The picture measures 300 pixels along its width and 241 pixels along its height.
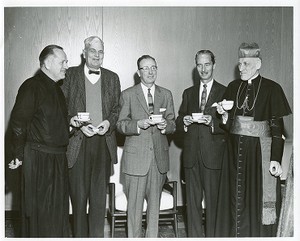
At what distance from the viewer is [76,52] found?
162 inches

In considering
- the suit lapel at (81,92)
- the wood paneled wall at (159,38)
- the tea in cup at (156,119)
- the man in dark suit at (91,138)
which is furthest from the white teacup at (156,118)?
the wood paneled wall at (159,38)

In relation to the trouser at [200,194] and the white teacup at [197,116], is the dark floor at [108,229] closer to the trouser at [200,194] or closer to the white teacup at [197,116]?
the trouser at [200,194]

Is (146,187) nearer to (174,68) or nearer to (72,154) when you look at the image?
(72,154)

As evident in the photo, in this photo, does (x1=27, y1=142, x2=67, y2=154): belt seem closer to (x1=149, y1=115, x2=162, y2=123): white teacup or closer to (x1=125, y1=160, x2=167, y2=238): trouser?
(x1=125, y1=160, x2=167, y2=238): trouser

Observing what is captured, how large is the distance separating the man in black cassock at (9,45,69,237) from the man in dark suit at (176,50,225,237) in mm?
1062

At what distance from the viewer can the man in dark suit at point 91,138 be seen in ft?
11.4

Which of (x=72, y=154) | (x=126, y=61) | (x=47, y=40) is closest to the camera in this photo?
(x=72, y=154)

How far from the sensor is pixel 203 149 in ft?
11.6

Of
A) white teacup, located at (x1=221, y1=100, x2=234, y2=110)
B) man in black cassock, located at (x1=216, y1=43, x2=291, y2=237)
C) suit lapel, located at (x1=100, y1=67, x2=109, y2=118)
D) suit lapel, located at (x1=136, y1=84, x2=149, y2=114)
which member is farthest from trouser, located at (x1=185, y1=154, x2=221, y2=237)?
suit lapel, located at (x1=100, y1=67, x2=109, y2=118)

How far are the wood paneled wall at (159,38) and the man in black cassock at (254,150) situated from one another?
73 cm

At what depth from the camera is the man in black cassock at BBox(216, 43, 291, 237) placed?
335 cm

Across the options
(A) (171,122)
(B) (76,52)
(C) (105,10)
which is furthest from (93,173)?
(C) (105,10)

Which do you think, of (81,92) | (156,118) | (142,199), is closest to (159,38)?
(81,92)
